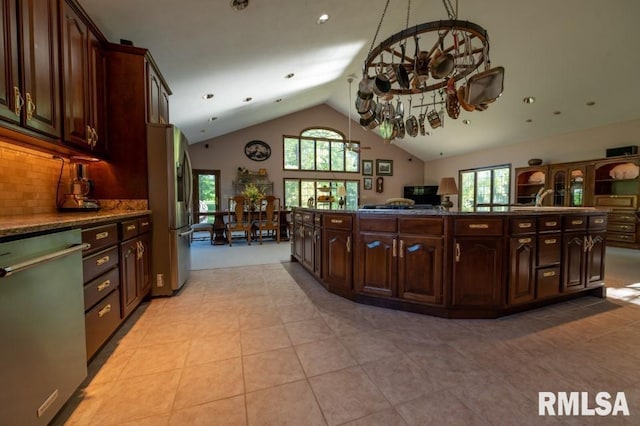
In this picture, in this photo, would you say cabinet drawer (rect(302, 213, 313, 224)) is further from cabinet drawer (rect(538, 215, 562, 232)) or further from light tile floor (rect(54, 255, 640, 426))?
cabinet drawer (rect(538, 215, 562, 232))

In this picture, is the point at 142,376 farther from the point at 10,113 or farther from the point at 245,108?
the point at 245,108

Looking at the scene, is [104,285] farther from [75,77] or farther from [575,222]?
[575,222]

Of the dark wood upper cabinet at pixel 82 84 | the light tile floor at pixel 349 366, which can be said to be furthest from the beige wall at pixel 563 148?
the dark wood upper cabinet at pixel 82 84

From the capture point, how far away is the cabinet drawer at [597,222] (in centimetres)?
247

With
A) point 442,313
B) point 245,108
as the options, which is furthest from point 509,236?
point 245,108

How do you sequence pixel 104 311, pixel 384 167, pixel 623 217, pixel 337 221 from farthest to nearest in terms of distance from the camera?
pixel 384 167 → pixel 623 217 → pixel 337 221 → pixel 104 311

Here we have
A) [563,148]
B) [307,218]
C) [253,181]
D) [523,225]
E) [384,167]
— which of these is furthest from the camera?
[384,167]

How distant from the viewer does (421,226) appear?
215 cm

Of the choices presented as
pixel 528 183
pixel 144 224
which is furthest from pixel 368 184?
pixel 144 224

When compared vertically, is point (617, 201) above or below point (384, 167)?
below

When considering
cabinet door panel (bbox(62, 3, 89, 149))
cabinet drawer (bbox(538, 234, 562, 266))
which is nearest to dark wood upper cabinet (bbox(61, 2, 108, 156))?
cabinet door panel (bbox(62, 3, 89, 149))

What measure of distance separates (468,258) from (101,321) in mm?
2615

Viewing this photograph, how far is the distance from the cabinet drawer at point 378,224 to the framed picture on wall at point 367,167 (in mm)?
7222

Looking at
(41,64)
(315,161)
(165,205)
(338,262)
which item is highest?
(315,161)
